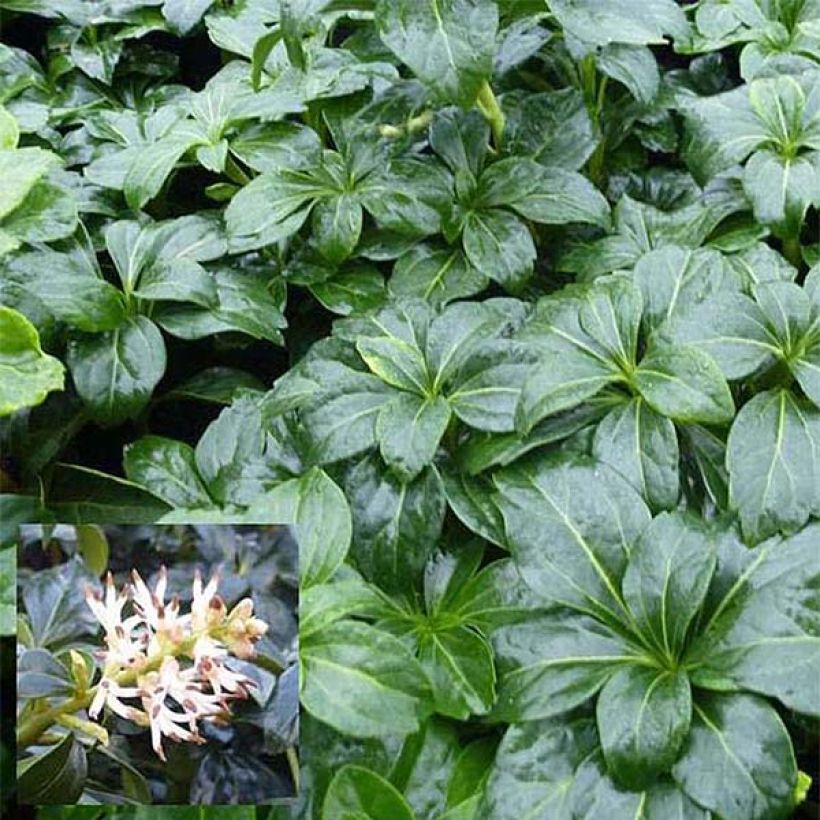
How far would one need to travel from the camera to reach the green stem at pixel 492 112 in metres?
1.19

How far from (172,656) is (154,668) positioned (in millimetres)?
13

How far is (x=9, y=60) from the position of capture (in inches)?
54.5

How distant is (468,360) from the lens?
954 mm

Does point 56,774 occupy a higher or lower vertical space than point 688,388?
lower

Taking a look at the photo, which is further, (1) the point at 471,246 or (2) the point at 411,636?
(1) the point at 471,246

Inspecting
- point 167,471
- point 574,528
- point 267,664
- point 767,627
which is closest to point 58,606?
point 267,664

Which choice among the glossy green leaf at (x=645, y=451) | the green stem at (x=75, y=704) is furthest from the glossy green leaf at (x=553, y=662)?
the green stem at (x=75, y=704)

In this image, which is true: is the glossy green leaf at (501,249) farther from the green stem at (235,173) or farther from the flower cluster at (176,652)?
the flower cluster at (176,652)

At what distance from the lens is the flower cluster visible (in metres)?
0.74

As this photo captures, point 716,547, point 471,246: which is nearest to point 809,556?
point 716,547

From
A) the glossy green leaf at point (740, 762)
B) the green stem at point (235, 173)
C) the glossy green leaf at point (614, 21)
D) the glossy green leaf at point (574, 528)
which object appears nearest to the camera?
the glossy green leaf at point (740, 762)

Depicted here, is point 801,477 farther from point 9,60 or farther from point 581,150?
point 9,60

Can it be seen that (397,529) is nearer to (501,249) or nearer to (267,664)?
(267,664)

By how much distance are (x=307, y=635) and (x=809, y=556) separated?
1.11 ft
